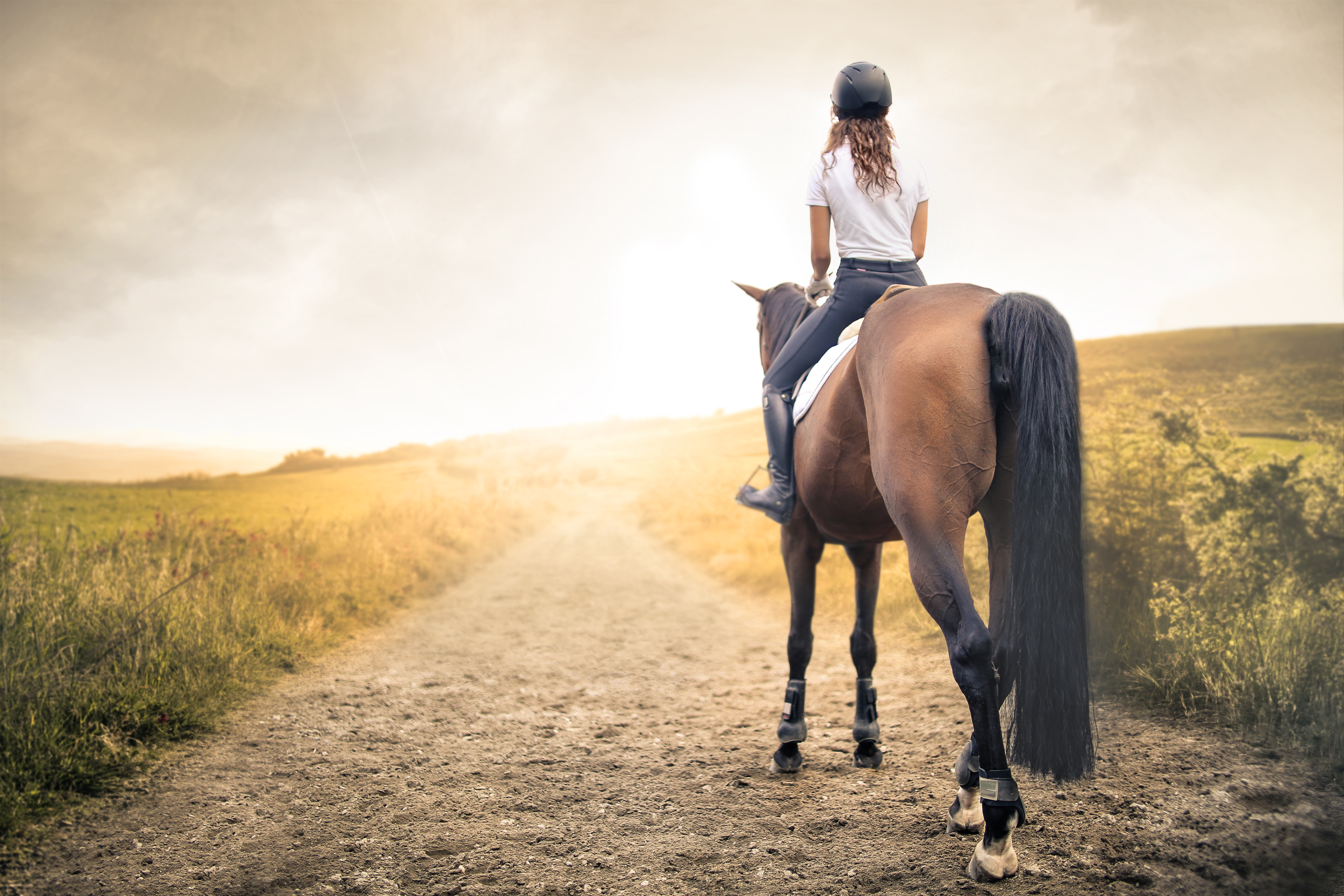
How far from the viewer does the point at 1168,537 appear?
568 cm

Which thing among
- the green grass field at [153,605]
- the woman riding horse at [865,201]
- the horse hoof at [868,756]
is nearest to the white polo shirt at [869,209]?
the woman riding horse at [865,201]

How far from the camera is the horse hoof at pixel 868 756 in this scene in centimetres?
409

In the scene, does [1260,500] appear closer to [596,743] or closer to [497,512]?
[596,743]

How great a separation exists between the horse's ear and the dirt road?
370cm

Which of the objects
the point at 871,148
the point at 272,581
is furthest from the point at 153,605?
the point at 871,148

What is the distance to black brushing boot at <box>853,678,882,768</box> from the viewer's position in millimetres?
4109

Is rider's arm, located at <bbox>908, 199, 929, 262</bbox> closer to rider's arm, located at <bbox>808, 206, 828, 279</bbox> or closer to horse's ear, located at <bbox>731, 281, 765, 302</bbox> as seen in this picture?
rider's arm, located at <bbox>808, 206, 828, 279</bbox>

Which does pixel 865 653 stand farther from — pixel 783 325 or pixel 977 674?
pixel 783 325

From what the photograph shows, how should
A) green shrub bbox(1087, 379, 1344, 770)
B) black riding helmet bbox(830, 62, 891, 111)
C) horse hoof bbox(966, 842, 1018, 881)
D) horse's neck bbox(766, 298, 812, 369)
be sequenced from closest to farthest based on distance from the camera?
1. horse hoof bbox(966, 842, 1018, 881)
2. black riding helmet bbox(830, 62, 891, 111)
3. green shrub bbox(1087, 379, 1344, 770)
4. horse's neck bbox(766, 298, 812, 369)

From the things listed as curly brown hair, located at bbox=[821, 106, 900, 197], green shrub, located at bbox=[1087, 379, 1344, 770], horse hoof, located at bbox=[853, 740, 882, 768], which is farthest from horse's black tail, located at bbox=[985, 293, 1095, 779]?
horse hoof, located at bbox=[853, 740, 882, 768]

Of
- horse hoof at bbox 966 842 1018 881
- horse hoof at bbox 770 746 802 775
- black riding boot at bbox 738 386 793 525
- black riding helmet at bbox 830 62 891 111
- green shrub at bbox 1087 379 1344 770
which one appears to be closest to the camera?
horse hoof at bbox 966 842 1018 881

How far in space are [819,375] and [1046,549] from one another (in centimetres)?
157

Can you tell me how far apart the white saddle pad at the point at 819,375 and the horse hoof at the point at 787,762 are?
2.18 meters

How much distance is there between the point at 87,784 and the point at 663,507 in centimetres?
1629
